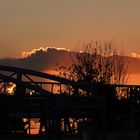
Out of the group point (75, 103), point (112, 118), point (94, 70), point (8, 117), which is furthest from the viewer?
point (94, 70)

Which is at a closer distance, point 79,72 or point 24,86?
point 24,86

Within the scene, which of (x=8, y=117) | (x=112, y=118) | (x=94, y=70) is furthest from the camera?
(x=94, y=70)

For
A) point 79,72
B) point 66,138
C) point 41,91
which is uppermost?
point 79,72

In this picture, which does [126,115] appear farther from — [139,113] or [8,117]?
[8,117]

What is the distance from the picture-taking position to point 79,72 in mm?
63625

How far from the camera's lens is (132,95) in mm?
47625

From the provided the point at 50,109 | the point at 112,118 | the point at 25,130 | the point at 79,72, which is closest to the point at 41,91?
the point at 50,109

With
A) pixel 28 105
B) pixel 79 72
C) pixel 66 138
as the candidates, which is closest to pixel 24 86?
pixel 28 105

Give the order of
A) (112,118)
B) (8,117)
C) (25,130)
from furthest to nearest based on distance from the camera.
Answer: (25,130) < (8,117) < (112,118)

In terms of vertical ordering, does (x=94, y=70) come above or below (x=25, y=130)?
above

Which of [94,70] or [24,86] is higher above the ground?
[94,70]

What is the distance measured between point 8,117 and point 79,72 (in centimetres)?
1421

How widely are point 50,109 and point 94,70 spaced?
76.5ft

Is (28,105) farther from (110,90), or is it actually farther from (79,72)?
(79,72)
